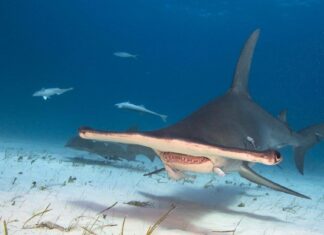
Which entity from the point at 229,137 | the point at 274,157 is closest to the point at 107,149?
the point at 229,137

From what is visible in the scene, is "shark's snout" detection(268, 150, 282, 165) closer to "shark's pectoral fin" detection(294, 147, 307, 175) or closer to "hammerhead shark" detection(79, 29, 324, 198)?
"hammerhead shark" detection(79, 29, 324, 198)

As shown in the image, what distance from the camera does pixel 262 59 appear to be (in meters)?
125

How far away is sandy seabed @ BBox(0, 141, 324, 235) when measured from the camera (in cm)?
397

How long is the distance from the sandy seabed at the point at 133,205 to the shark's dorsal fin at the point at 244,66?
199cm

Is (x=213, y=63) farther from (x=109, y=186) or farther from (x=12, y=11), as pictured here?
(x=109, y=186)

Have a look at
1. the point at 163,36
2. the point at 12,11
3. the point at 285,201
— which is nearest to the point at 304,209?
the point at 285,201

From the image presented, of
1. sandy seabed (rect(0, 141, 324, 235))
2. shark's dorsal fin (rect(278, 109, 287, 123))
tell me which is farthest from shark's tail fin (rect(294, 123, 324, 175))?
sandy seabed (rect(0, 141, 324, 235))

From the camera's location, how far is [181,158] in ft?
13.3

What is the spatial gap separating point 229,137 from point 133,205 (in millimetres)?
1655

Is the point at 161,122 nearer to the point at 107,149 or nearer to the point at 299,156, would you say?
the point at 107,149

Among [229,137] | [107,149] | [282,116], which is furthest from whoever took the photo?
[107,149]

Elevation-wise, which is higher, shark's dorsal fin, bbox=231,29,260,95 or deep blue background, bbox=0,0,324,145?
deep blue background, bbox=0,0,324,145

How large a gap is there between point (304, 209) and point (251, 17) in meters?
62.6

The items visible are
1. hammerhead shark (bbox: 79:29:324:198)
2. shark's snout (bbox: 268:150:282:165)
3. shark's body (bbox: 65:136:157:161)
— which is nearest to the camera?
shark's snout (bbox: 268:150:282:165)
